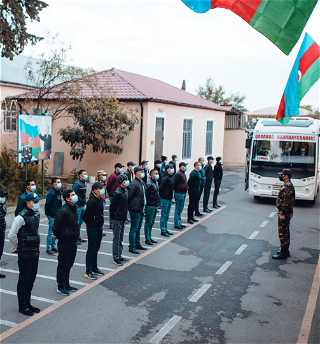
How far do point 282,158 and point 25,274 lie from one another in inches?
459

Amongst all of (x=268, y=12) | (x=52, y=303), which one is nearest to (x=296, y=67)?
(x=268, y=12)

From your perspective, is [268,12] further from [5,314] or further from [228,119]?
[228,119]

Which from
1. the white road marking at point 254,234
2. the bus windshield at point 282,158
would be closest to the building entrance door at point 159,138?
the bus windshield at point 282,158

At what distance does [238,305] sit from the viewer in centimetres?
695

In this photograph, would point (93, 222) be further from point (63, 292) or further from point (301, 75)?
point (301, 75)

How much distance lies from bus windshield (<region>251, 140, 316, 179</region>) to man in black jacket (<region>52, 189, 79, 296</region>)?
34.0 feet

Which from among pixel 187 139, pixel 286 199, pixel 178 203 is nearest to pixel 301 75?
pixel 286 199

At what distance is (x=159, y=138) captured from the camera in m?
19.1

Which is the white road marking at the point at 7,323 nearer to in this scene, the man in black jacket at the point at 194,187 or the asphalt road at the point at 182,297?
the asphalt road at the point at 182,297

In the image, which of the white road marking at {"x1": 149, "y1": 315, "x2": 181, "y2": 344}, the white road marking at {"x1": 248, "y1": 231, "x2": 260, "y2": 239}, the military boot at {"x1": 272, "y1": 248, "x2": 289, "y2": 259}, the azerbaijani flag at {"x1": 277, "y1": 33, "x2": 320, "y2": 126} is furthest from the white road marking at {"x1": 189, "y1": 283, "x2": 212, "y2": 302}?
the azerbaijani flag at {"x1": 277, "y1": 33, "x2": 320, "y2": 126}

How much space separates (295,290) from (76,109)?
1111 cm

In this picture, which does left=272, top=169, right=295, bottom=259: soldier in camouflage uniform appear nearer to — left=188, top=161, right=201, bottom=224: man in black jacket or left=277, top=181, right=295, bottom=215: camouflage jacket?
left=277, top=181, right=295, bottom=215: camouflage jacket

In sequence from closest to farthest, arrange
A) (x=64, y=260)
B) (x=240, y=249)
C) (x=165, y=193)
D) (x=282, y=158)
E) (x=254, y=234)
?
(x=64, y=260) < (x=240, y=249) < (x=165, y=193) < (x=254, y=234) < (x=282, y=158)

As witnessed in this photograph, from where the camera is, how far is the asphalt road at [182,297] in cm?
591
